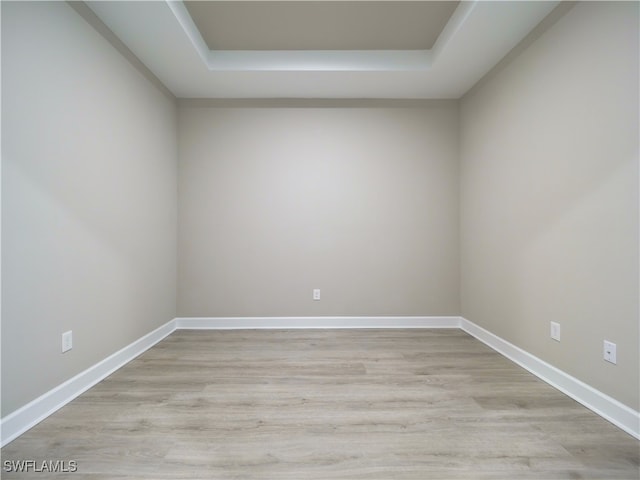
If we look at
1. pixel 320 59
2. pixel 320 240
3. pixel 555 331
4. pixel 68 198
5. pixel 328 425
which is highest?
pixel 320 59

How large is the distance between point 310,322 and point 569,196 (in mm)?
2544

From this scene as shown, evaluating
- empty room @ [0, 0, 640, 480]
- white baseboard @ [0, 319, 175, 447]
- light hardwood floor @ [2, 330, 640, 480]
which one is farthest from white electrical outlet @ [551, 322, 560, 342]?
white baseboard @ [0, 319, 175, 447]

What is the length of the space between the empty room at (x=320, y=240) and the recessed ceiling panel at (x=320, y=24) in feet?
0.08

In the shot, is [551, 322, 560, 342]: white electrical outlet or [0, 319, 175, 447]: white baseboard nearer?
[0, 319, 175, 447]: white baseboard

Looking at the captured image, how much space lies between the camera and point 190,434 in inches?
62.3

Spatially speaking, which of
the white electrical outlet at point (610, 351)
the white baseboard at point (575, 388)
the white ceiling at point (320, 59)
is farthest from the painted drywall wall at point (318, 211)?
the white electrical outlet at point (610, 351)

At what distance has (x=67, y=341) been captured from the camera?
75.1 inches

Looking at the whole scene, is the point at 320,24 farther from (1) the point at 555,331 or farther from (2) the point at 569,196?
(1) the point at 555,331

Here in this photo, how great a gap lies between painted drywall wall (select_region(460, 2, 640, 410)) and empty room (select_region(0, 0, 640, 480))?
16 mm

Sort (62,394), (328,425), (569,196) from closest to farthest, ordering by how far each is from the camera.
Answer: (328,425)
(62,394)
(569,196)

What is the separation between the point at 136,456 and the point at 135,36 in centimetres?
276

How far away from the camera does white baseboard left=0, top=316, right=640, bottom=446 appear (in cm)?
161

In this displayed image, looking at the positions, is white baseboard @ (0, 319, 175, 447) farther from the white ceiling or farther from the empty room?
the white ceiling

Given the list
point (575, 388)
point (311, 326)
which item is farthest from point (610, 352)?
point (311, 326)
